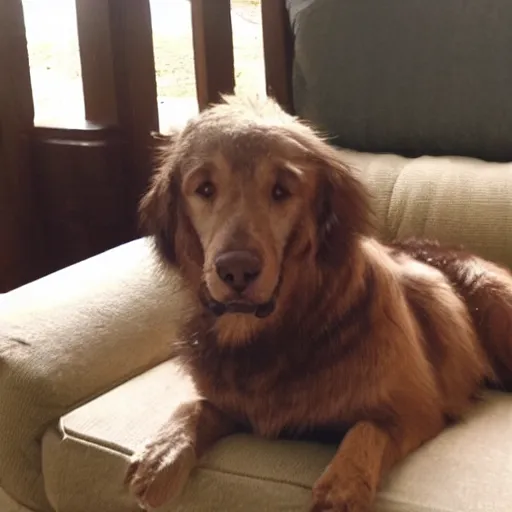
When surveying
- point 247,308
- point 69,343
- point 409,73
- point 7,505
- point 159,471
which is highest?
point 409,73

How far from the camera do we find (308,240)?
1.42 m

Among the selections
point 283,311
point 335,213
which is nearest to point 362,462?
point 283,311

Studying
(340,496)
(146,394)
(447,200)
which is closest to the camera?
(340,496)

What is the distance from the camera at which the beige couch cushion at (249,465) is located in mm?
1282

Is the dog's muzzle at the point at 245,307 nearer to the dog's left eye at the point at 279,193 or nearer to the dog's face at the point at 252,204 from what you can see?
the dog's face at the point at 252,204

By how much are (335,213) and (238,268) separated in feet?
0.76

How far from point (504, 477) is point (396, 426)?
192 millimetres

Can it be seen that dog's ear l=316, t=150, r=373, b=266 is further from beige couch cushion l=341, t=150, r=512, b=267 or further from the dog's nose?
beige couch cushion l=341, t=150, r=512, b=267

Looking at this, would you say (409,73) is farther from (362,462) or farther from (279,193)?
(362,462)

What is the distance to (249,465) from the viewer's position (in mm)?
1389

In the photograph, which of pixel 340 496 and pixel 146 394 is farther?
pixel 146 394

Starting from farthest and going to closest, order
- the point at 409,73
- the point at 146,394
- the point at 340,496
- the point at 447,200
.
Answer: the point at 409,73
the point at 447,200
the point at 146,394
the point at 340,496

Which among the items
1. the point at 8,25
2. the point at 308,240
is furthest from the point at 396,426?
the point at 8,25

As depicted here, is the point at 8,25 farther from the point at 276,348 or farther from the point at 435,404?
the point at 435,404
